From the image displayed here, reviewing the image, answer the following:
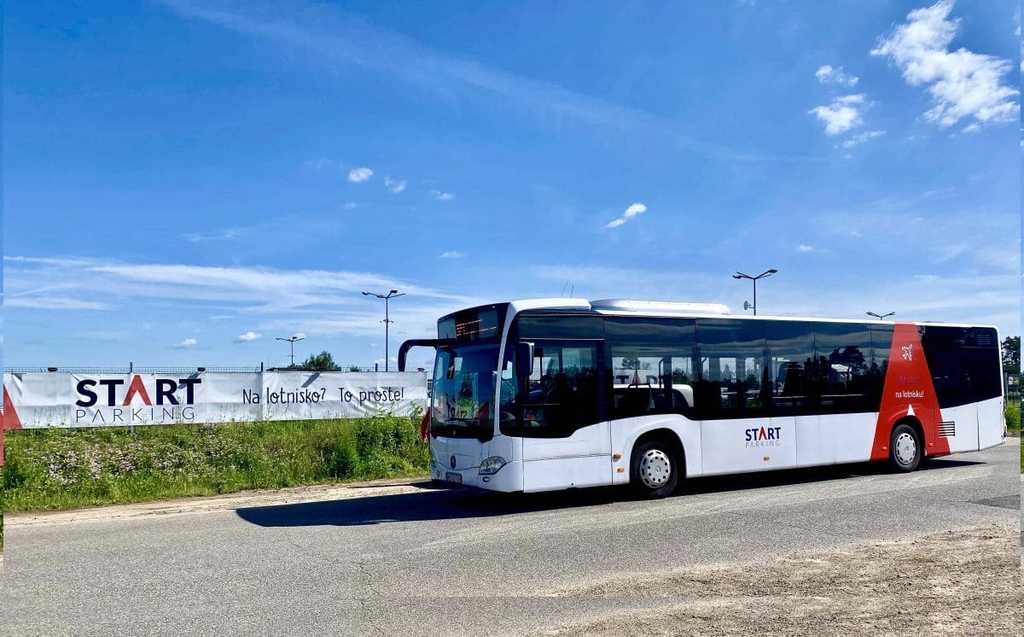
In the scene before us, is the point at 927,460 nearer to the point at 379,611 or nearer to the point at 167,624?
the point at 379,611

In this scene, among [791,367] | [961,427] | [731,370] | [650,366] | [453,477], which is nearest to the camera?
[453,477]

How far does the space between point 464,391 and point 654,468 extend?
10.5 ft

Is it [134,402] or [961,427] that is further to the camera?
[134,402]

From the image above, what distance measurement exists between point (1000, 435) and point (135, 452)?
59.4 ft

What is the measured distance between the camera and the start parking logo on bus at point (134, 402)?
68.0 feet

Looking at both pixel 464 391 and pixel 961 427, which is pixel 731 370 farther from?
pixel 961 427

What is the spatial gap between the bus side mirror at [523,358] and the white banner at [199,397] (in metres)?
13.6

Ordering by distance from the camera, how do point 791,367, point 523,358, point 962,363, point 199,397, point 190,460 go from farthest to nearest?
1. point 199,397
2. point 190,460
3. point 962,363
4. point 791,367
5. point 523,358

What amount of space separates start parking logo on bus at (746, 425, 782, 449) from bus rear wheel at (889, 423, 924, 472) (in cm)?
310

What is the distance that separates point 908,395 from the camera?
16156 millimetres

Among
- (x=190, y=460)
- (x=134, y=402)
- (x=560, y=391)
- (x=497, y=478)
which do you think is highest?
(x=560, y=391)

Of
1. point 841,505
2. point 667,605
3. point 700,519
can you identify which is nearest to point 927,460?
point 841,505

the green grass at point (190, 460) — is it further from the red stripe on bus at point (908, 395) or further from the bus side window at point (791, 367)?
the red stripe on bus at point (908, 395)

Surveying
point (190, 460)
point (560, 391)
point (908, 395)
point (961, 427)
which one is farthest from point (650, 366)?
point (190, 460)
